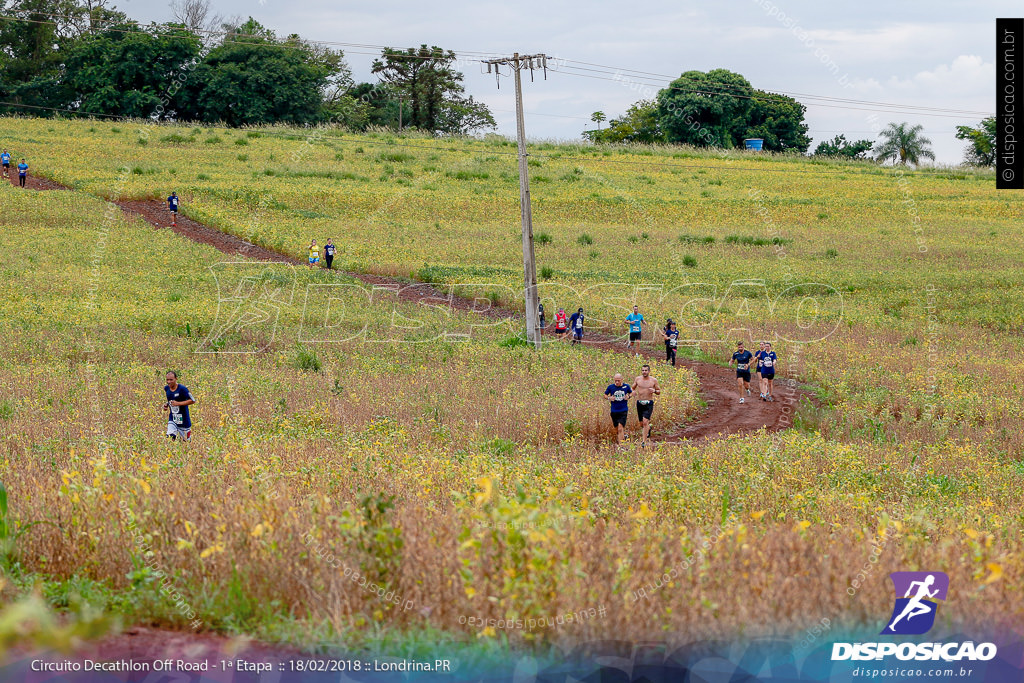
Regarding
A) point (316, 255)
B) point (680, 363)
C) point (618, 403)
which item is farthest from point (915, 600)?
point (316, 255)

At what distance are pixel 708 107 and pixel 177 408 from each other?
245ft

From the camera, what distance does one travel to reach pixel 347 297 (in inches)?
1278

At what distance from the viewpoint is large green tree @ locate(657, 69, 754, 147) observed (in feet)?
266

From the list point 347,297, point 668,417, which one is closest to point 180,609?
point 668,417

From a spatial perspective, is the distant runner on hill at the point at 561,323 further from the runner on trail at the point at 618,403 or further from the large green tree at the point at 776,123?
the large green tree at the point at 776,123

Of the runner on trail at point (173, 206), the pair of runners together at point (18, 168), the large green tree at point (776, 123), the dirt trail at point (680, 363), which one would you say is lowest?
the dirt trail at point (680, 363)

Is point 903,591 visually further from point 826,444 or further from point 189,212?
point 189,212

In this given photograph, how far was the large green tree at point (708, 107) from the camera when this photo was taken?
3187 inches

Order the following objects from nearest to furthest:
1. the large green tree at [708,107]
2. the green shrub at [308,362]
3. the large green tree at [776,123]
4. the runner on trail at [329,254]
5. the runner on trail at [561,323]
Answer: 1. the green shrub at [308,362]
2. the runner on trail at [561,323]
3. the runner on trail at [329,254]
4. the large green tree at [708,107]
5. the large green tree at [776,123]

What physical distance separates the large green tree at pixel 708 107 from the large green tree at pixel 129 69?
42333 millimetres

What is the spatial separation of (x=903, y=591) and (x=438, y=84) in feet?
290

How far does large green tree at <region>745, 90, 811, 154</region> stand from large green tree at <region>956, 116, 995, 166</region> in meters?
16.8

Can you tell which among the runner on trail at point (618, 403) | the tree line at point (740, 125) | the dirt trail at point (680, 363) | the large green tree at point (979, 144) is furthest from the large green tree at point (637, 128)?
the runner on trail at point (618, 403)

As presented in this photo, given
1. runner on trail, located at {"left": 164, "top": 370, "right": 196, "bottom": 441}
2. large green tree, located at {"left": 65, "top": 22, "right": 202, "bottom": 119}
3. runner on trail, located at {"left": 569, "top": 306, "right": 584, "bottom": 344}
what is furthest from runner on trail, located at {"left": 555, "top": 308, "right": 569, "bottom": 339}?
large green tree, located at {"left": 65, "top": 22, "right": 202, "bottom": 119}
